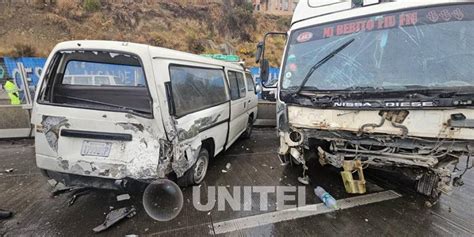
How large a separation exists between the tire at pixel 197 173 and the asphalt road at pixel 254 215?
129 millimetres

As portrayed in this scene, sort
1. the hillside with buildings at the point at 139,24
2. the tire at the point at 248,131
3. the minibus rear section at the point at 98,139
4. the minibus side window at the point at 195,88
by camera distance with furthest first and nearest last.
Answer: the hillside with buildings at the point at 139,24 < the tire at the point at 248,131 < the minibus side window at the point at 195,88 < the minibus rear section at the point at 98,139

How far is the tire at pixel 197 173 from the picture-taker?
11.7 ft

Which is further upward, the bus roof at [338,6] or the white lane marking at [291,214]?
the bus roof at [338,6]

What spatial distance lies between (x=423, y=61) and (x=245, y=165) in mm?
3172

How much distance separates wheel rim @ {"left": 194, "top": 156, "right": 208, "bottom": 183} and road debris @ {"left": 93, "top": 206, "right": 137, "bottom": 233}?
3.17 feet

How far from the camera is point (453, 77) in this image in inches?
99.7

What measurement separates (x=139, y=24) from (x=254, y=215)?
22376 millimetres

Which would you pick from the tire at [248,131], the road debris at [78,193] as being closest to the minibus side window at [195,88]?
the road debris at [78,193]

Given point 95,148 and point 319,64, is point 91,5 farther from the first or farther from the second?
point 319,64

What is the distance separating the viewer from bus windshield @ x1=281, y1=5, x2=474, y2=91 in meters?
2.59

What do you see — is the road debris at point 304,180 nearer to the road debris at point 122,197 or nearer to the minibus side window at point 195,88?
the minibus side window at point 195,88

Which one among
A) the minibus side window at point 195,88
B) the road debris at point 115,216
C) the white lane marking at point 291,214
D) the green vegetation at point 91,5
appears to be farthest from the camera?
the green vegetation at point 91,5

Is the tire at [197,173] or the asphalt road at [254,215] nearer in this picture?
the asphalt road at [254,215]

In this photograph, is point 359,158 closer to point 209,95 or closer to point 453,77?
point 453,77
